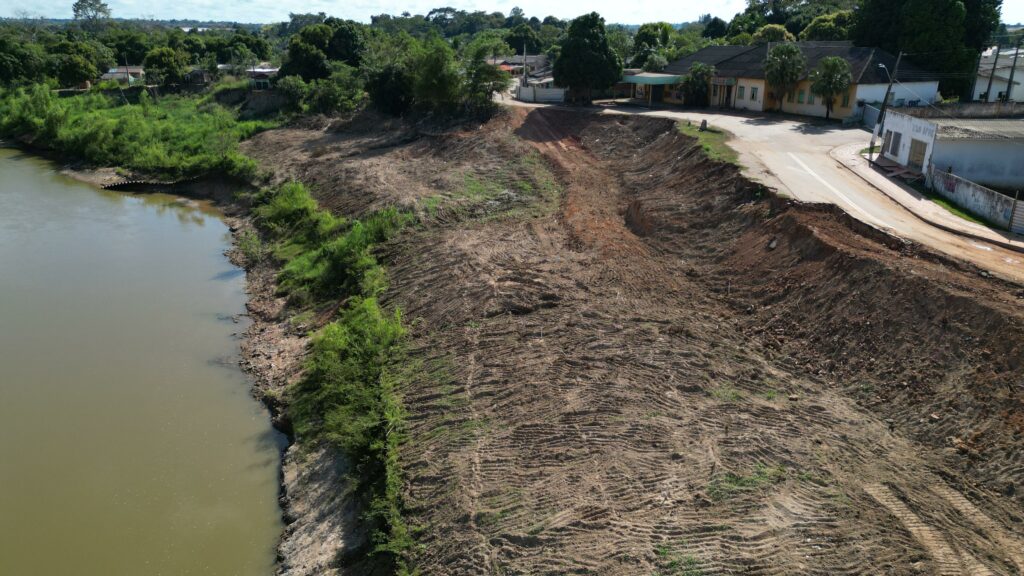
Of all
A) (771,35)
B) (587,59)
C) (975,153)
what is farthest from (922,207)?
(771,35)

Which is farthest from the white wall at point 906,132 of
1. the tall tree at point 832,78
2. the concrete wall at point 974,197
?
the tall tree at point 832,78

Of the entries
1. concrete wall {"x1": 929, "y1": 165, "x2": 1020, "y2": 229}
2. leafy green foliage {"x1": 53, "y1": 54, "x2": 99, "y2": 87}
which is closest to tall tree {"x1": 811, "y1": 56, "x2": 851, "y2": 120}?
concrete wall {"x1": 929, "y1": 165, "x2": 1020, "y2": 229}

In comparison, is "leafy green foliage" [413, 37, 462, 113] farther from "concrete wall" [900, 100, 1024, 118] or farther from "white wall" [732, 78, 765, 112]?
"concrete wall" [900, 100, 1024, 118]

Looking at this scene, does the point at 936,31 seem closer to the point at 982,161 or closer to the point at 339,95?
the point at 982,161

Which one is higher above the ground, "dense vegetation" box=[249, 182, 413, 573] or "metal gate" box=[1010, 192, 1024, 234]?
"metal gate" box=[1010, 192, 1024, 234]

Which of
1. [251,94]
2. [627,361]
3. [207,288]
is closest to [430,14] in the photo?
[251,94]
